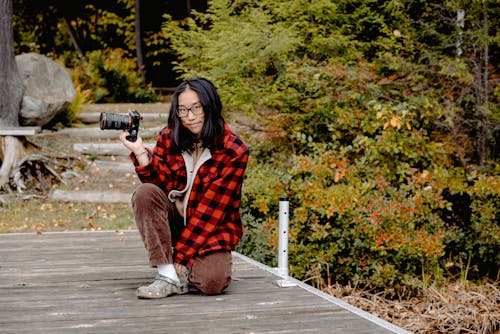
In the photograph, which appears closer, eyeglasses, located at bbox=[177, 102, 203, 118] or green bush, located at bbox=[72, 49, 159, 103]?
eyeglasses, located at bbox=[177, 102, 203, 118]

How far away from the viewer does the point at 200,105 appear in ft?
11.0

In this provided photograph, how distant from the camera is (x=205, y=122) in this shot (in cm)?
337

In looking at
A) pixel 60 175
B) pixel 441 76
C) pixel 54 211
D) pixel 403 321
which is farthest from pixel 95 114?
pixel 403 321

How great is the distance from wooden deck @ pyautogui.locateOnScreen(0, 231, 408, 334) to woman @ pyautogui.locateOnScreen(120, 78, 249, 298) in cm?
15

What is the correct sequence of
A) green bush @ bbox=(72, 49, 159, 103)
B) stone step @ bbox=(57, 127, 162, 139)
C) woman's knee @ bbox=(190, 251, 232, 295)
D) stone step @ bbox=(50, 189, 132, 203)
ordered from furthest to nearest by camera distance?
1. green bush @ bbox=(72, 49, 159, 103)
2. stone step @ bbox=(57, 127, 162, 139)
3. stone step @ bbox=(50, 189, 132, 203)
4. woman's knee @ bbox=(190, 251, 232, 295)

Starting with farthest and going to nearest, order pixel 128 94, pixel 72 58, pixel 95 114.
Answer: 1. pixel 72 58
2. pixel 128 94
3. pixel 95 114

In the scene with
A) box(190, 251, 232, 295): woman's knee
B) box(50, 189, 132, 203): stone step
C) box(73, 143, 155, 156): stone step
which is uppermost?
box(73, 143, 155, 156): stone step

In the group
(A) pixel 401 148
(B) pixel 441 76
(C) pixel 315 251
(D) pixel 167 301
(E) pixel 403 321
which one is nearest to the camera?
(D) pixel 167 301

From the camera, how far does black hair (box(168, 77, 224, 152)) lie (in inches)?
132

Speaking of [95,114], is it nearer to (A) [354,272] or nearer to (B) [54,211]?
(B) [54,211]

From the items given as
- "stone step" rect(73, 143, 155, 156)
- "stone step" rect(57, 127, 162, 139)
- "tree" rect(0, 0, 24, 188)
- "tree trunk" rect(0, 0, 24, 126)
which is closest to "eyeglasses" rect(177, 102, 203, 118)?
"tree" rect(0, 0, 24, 188)

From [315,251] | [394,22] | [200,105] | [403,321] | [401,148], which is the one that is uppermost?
[394,22]

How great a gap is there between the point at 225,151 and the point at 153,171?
437 millimetres

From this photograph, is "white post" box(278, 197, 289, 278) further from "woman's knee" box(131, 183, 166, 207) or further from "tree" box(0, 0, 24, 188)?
"tree" box(0, 0, 24, 188)
